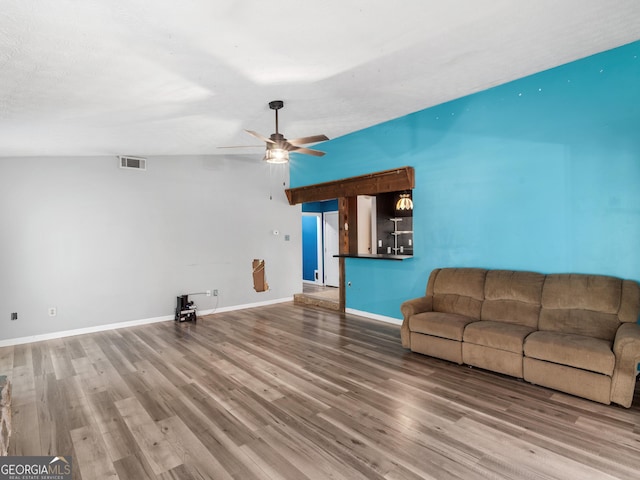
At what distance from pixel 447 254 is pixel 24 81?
15.6 feet

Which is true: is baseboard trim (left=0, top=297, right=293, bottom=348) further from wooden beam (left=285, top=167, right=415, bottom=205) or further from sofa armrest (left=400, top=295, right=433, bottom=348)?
sofa armrest (left=400, top=295, right=433, bottom=348)

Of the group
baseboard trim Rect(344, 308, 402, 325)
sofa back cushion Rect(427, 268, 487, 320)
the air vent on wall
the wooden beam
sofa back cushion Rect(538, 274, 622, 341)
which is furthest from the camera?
the air vent on wall

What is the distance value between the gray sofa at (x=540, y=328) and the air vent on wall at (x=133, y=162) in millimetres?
4795

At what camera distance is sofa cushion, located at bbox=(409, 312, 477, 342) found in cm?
380

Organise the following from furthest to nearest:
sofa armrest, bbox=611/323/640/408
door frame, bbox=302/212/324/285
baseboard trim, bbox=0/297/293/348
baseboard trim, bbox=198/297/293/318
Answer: door frame, bbox=302/212/324/285, baseboard trim, bbox=198/297/293/318, baseboard trim, bbox=0/297/293/348, sofa armrest, bbox=611/323/640/408

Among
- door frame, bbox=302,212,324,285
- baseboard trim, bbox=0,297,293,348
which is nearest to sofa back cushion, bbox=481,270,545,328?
baseboard trim, bbox=0,297,293,348

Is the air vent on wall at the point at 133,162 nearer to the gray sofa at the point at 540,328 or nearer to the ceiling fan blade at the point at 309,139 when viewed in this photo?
the ceiling fan blade at the point at 309,139

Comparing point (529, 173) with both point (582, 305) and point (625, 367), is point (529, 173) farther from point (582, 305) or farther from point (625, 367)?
point (625, 367)

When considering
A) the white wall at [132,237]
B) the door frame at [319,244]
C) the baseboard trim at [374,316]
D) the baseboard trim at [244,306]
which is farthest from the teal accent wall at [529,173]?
the door frame at [319,244]

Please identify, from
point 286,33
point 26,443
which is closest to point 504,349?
point 286,33

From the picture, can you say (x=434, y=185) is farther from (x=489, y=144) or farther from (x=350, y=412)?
(x=350, y=412)

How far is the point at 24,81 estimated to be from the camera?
2.69 meters

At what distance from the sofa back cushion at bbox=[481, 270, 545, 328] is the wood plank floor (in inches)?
26.6

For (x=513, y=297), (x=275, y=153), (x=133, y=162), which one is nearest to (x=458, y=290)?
(x=513, y=297)
